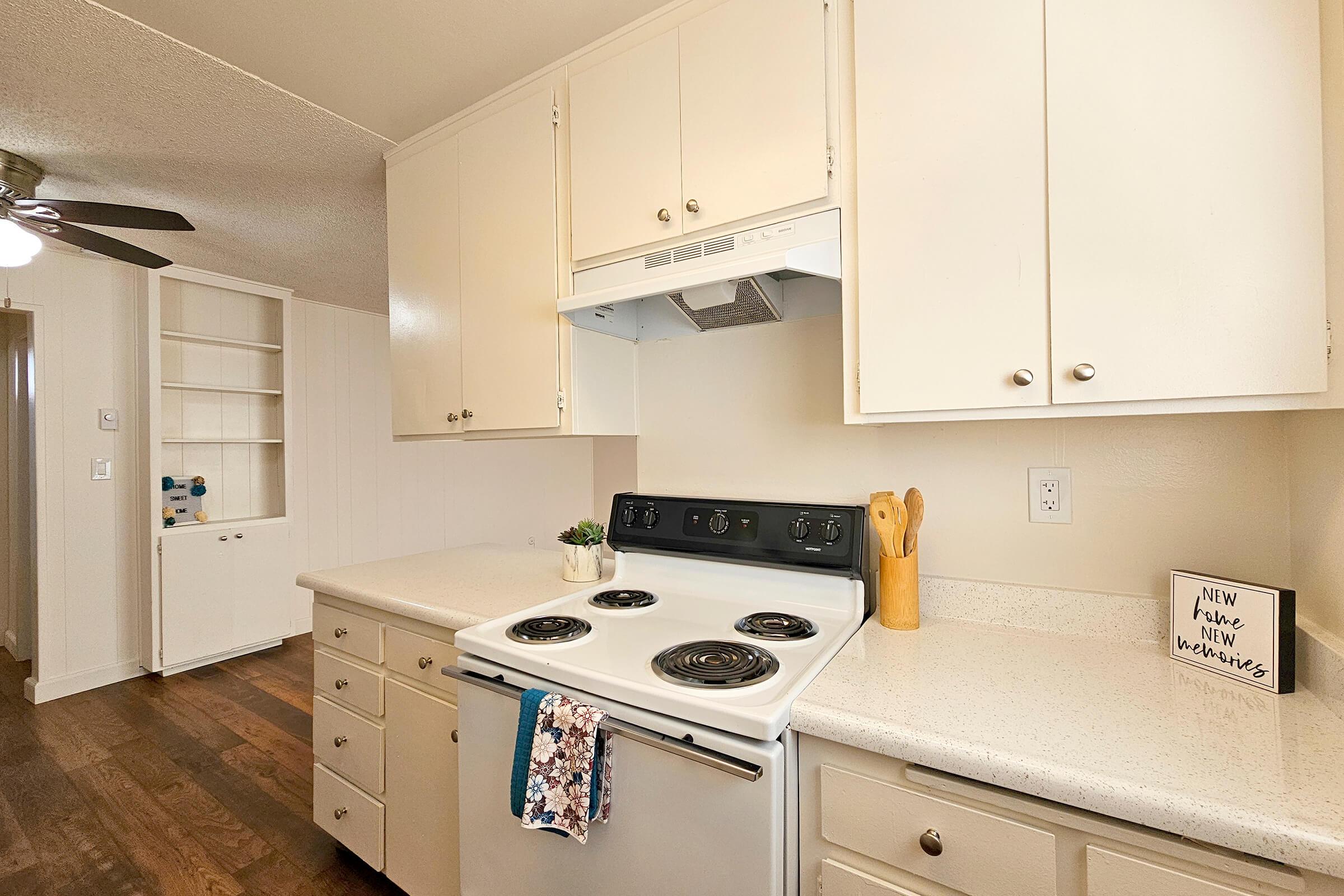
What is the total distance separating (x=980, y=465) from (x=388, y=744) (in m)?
1.80

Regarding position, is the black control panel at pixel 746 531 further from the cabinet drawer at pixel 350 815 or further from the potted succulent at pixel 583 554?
the cabinet drawer at pixel 350 815

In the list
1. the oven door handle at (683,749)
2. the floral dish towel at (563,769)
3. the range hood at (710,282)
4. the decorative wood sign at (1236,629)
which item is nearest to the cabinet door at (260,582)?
the range hood at (710,282)

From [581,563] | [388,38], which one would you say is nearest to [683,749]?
[581,563]

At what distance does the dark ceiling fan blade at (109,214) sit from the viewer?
2.05 meters

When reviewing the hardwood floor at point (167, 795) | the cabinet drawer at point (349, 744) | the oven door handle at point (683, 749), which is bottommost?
the hardwood floor at point (167, 795)

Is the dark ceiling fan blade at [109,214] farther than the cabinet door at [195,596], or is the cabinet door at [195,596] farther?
the cabinet door at [195,596]

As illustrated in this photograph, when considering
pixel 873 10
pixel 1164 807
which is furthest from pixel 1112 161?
pixel 1164 807

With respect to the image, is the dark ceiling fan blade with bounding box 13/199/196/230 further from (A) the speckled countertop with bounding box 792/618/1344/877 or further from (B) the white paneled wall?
(A) the speckled countertop with bounding box 792/618/1344/877

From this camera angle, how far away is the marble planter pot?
1.82m

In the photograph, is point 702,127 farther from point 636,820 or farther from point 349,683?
point 349,683

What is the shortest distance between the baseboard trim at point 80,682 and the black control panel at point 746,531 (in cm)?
367

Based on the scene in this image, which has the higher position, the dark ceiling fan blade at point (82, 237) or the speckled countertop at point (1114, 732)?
the dark ceiling fan blade at point (82, 237)

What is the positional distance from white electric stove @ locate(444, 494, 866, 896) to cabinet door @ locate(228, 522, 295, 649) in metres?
3.34

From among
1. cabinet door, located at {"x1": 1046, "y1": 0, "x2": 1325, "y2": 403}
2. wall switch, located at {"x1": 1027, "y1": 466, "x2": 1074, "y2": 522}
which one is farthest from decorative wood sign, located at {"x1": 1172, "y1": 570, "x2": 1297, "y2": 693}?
cabinet door, located at {"x1": 1046, "y1": 0, "x2": 1325, "y2": 403}
